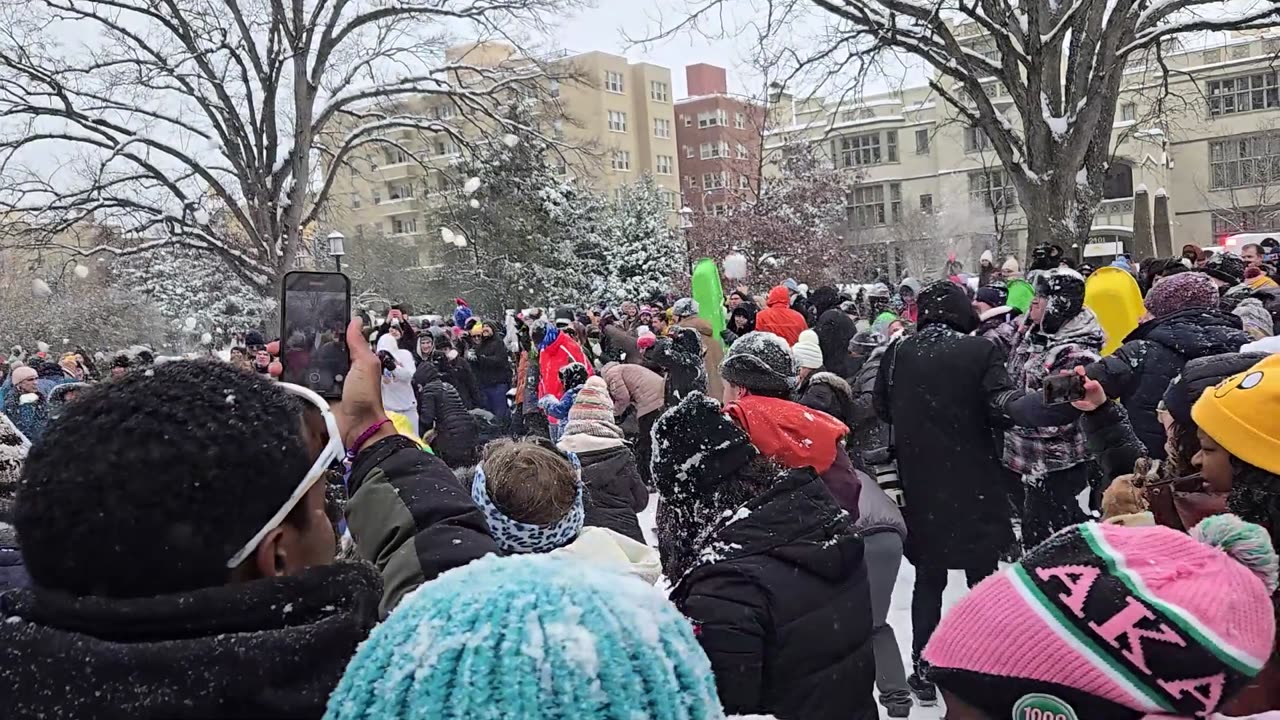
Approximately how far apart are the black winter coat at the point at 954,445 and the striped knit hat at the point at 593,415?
1.48 m

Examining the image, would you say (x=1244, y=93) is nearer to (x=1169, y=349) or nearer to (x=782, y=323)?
(x=782, y=323)

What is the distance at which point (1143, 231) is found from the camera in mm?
20734

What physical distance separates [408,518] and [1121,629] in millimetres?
1357

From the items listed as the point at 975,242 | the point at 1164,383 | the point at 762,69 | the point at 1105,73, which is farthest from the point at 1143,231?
the point at 975,242

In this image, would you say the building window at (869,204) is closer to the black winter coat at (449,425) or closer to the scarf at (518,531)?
the black winter coat at (449,425)

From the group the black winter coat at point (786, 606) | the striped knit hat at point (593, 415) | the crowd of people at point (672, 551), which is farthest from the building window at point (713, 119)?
the black winter coat at point (786, 606)

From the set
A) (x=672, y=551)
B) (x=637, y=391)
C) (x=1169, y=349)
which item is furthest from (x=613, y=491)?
(x=637, y=391)

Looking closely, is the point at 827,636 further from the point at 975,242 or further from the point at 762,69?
the point at 975,242

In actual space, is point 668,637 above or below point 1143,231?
below

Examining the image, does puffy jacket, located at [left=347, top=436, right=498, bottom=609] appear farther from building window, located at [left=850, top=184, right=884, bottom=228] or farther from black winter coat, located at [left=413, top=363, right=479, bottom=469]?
building window, located at [left=850, top=184, right=884, bottom=228]

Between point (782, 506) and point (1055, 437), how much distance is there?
2.77 metres

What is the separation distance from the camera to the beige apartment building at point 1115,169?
42.5 meters

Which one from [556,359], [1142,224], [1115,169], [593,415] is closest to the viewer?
[593,415]

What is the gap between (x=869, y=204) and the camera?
185 ft
